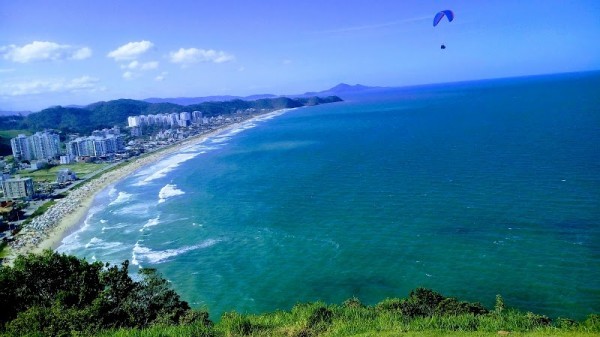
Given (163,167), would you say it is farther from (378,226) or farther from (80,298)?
(80,298)

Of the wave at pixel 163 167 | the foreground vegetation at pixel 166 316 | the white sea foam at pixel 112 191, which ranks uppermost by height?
the foreground vegetation at pixel 166 316

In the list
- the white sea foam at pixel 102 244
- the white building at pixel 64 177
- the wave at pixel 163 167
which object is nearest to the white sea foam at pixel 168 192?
the wave at pixel 163 167

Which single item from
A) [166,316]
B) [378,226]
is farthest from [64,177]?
[166,316]

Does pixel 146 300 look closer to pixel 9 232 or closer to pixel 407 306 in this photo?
pixel 407 306

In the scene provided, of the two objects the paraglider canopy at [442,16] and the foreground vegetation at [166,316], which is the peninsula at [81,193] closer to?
the foreground vegetation at [166,316]

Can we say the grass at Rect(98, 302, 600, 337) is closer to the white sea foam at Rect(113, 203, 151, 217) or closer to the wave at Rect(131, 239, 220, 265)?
the wave at Rect(131, 239, 220, 265)

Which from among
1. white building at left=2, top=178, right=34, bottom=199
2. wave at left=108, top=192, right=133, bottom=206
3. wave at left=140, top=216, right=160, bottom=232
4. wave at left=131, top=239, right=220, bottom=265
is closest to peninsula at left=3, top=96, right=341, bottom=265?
white building at left=2, top=178, right=34, bottom=199
